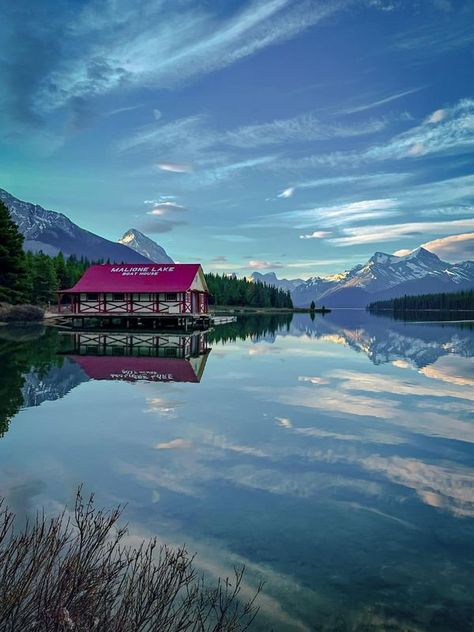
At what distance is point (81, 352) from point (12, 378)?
34.5ft

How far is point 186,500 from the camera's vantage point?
878 centimetres

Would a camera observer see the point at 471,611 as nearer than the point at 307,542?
Yes

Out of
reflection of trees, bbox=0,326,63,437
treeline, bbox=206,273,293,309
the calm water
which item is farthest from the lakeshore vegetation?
the calm water

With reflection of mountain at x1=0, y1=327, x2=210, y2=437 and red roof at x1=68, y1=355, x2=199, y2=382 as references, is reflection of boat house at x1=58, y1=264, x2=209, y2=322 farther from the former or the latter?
red roof at x1=68, y1=355, x2=199, y2=382

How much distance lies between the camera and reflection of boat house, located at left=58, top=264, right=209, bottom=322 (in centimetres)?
5547

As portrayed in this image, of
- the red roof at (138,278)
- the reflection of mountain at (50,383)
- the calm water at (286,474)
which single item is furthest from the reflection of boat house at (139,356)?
the red roof at (138,278)

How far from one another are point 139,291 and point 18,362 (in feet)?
98.7

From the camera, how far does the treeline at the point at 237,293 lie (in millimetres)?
141000

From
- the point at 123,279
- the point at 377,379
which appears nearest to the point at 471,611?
the point at 377,379

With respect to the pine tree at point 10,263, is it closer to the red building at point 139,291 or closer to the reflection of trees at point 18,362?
the red building at point 139,291

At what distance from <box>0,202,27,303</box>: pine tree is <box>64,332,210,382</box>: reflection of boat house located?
20696 millimetres

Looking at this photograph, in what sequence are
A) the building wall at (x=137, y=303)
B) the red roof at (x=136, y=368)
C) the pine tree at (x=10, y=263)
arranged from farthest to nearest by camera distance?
the pine tree at (x=10, y=263) < the building wall at (x=137, y=303) < the red roof at (x=136, y=368)

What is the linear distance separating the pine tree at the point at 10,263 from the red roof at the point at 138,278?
7156 millimetres

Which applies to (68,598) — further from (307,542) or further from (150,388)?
(150,388)
